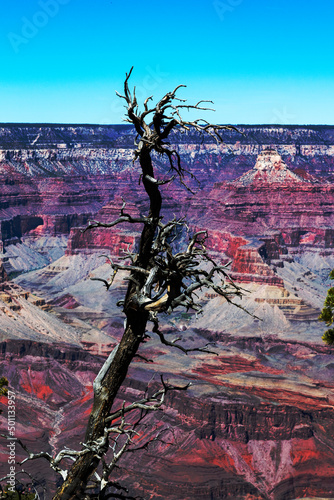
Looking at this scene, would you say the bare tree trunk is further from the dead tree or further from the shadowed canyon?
the shadowed canyon

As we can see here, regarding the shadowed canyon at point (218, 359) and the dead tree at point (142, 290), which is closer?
the dead tree at point (142, 290)

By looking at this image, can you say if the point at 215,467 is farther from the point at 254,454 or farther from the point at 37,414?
the point at 37,414

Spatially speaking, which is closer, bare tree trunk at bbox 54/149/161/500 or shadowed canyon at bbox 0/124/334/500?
bare tree trunk at bbox 54/149/161/500

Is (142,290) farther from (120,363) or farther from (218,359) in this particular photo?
(218,359)

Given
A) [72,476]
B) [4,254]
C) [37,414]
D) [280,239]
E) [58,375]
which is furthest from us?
[4,254]

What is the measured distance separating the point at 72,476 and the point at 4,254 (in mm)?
192979

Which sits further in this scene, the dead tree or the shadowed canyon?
the shadowed canyon

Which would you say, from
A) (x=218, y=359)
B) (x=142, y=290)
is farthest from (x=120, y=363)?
(x=218, y=359)

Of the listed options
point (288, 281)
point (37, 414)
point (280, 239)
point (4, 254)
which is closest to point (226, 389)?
point (37, 414)

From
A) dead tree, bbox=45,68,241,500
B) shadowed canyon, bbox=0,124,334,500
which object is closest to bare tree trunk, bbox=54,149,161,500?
dead tree, bbox=45,68,241,500

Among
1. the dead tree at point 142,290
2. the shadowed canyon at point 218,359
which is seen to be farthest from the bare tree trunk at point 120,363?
the shadowed canyon at point 218,359

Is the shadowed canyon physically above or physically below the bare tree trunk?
below

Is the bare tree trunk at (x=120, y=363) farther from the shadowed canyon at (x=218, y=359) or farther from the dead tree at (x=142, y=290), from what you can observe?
the shadowed canyon at (x=218, y=359)

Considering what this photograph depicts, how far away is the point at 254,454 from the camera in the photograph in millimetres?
79188
